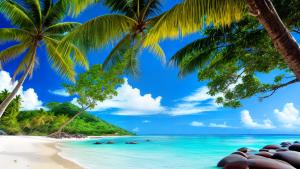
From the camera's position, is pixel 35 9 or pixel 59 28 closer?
pixel 35 9

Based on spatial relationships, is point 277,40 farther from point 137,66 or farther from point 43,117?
point 43,117

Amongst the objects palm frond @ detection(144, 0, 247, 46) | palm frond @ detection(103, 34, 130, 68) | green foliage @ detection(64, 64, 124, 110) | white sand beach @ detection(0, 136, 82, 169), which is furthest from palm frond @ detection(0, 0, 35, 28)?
green foliage @ detection(64, 64, 124, 110)

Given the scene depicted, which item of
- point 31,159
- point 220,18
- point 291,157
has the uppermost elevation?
point 220,18

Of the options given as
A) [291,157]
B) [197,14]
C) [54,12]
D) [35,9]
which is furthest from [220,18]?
[35,9]

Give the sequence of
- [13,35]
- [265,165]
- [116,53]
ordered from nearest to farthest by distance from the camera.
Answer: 1. [265,165]
2. [116,53]
3. [13,35]

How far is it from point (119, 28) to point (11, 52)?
286 inches

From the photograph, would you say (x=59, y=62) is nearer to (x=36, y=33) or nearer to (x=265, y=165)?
(x=36, y=33)

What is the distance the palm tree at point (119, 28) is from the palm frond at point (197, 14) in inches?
26.6

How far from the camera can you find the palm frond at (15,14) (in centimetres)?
965

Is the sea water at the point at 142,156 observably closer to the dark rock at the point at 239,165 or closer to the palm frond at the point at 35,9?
the dark rock at the point at 239,165

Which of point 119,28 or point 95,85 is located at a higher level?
point 95,85

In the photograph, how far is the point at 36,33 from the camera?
10.8 meters

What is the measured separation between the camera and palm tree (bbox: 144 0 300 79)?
2621 millimetres

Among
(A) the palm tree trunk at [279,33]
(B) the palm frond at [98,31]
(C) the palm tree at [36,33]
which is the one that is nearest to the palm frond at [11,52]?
(C) the palm tree at [36,33]
